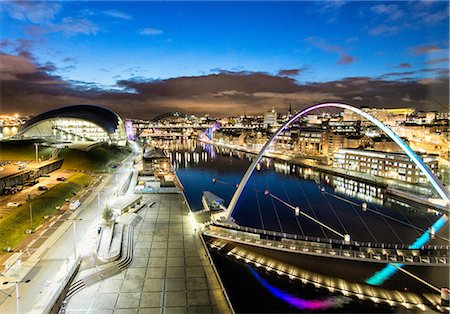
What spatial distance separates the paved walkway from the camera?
35.8 ft

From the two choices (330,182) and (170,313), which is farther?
(330,182)

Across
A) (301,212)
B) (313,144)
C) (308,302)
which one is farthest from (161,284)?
(313,144)

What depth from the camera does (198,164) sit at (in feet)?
197

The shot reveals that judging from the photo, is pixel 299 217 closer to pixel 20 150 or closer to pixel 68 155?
pixel 68 155

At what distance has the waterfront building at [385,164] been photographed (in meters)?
37.9

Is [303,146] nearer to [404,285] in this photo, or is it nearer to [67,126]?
[67,126]

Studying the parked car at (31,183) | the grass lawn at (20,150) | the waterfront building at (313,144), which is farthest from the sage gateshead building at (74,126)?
the waterfront building at (313,144)

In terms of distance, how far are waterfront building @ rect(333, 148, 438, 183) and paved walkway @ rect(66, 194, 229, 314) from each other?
31.5 meters

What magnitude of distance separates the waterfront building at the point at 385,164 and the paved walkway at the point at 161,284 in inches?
1240

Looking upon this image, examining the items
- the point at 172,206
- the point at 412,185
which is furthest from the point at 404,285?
the point at 412,185

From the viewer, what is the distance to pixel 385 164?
1654 inches

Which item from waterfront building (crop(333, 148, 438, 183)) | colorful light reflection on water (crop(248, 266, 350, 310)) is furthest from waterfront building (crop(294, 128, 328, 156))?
colorful light reflection on water (crop(248, 266, 350, 310))

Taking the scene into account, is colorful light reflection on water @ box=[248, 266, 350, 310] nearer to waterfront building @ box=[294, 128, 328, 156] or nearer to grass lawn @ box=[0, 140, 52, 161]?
grass lawn @ box=[0, 140, 52, 161]

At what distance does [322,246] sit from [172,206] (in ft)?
36.8
